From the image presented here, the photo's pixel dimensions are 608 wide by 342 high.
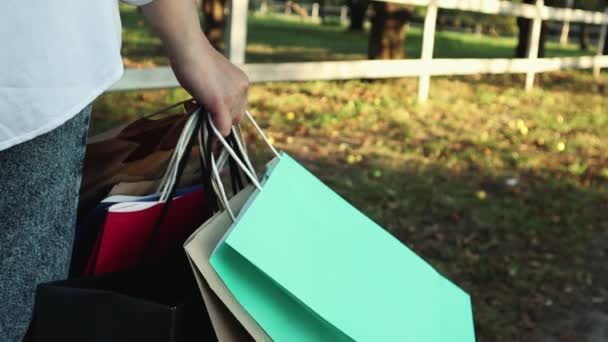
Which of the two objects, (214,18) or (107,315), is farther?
(214,18)

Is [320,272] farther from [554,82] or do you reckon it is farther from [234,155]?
[554,82]

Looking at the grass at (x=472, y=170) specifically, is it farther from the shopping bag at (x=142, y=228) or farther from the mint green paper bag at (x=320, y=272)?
the shopping bag at (x=142, y=228)

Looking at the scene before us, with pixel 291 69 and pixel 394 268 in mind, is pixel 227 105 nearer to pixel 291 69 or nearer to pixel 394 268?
pixel 394 268

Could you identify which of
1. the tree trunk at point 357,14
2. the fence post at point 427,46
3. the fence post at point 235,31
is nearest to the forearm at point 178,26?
the fence post at point 235,31

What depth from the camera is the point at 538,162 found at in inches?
248

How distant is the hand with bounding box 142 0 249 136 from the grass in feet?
7.46

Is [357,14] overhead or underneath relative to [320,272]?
underneath

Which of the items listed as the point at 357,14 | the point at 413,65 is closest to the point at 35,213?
the point at 413,65

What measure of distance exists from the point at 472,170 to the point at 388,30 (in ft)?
15.1

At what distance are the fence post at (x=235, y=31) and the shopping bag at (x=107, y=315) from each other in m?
5.36

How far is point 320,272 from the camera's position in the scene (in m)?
1.26

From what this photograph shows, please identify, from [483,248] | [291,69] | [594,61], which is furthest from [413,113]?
[594,61]

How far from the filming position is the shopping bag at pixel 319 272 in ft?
3.94

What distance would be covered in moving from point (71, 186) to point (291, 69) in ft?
20.0
